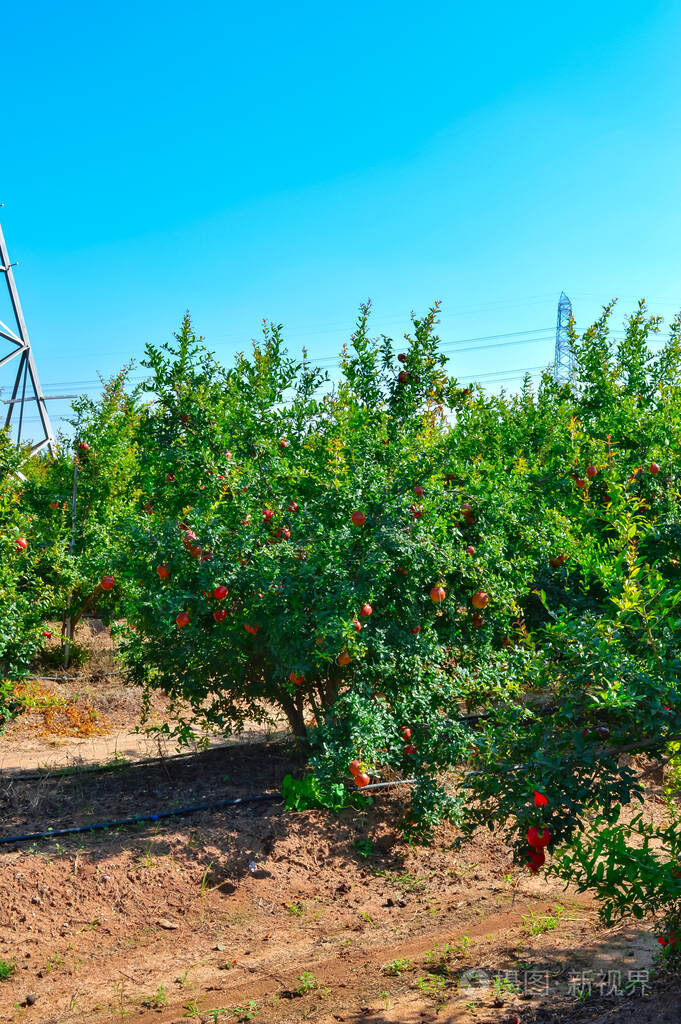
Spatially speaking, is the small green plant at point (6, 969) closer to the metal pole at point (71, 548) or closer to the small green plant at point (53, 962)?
the small green plant at point (53, 962)

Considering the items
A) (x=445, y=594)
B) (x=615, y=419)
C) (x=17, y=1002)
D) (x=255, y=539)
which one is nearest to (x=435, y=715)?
(x=445, y=594)

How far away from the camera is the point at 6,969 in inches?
165

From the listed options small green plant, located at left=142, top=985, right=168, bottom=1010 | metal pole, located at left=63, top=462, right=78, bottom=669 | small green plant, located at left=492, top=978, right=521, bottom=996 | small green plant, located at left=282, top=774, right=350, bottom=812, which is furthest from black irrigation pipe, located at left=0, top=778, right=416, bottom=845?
metal pole, located at left=63, top=462, right=78, bottom=669

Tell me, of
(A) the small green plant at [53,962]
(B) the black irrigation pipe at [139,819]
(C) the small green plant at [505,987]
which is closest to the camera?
(C) the small green plant at [505,987]

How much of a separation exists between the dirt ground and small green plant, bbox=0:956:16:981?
0.6 inches

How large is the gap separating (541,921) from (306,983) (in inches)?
61.4

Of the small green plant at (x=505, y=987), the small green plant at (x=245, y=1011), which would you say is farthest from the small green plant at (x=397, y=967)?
the small green plant at (x=245, y=1011)

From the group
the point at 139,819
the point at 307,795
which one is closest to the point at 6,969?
the point at 139,819

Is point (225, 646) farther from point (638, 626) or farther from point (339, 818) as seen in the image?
point (638, 626)

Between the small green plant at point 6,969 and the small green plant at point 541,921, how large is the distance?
3049mm

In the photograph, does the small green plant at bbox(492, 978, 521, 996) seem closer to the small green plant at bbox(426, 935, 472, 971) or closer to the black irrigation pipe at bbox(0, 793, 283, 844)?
the small green plant at bbox(426, 935, 472, 971)

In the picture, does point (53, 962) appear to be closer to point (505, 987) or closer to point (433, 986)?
point (433, 986)

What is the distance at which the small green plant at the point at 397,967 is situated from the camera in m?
4.17

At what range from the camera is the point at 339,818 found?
19.3 ft
